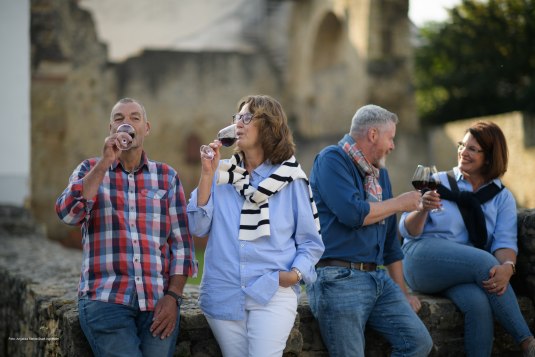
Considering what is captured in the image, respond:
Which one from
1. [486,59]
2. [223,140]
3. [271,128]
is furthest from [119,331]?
[486,59]

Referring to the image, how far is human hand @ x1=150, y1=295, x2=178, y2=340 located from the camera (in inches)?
138

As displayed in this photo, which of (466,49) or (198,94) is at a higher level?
(466,49)

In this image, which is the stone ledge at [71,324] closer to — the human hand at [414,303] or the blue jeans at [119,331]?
the human hand at [414,303]

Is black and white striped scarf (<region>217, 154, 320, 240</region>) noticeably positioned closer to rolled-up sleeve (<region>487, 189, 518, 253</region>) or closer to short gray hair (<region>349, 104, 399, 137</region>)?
short gray hair (<region>349, 104, 399, 137</region>)

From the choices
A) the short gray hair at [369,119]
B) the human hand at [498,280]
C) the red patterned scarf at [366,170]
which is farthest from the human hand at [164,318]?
the human hand at [498,280]

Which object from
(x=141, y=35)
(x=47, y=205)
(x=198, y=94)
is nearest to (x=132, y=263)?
(x=47, y=205)

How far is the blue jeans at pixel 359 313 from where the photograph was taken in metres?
3.85

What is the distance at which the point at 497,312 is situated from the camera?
14.3 ft

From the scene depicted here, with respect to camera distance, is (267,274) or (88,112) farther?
(88,112)

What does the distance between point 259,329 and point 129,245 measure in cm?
75

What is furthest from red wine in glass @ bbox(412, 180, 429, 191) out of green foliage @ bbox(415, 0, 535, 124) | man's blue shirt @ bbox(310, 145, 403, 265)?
green foliage @ bbox(415, 0, 535, 124)

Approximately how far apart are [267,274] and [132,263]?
0.66 m

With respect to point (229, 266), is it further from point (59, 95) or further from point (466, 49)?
point (466, 49)

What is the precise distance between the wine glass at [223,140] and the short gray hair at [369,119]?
831mm
